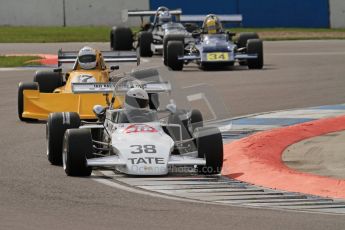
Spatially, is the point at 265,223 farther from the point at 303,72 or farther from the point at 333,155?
the point at 303,72

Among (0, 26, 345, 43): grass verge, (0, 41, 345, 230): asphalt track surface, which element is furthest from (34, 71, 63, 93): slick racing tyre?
(0, 26, 345, 43): grass verge

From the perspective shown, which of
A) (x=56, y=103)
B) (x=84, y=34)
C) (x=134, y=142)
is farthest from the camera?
(x=84, y=34)

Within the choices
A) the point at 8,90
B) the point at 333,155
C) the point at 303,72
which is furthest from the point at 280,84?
the point at 333,155

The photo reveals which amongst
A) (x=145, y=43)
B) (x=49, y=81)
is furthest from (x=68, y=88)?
(x=145, y=43)

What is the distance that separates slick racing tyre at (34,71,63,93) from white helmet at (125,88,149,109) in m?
7.28

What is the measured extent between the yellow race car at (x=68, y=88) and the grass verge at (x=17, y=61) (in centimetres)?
988

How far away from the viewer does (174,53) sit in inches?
1166

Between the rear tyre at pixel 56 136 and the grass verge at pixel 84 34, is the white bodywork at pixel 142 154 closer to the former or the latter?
the rear tyre at pixel 56 136

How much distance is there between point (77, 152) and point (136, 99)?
1370 mm

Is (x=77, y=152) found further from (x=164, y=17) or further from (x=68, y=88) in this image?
(x=164, y=17)

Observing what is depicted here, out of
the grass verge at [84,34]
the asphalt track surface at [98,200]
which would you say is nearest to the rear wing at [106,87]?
the asphalt track surface at [98,200]

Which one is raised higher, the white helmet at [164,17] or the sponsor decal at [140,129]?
the sponsor decal at [140,129]

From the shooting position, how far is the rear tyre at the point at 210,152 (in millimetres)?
13711

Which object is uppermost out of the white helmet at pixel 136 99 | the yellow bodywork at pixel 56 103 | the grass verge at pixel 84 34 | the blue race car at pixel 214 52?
the white helmet at pixel 136 99
